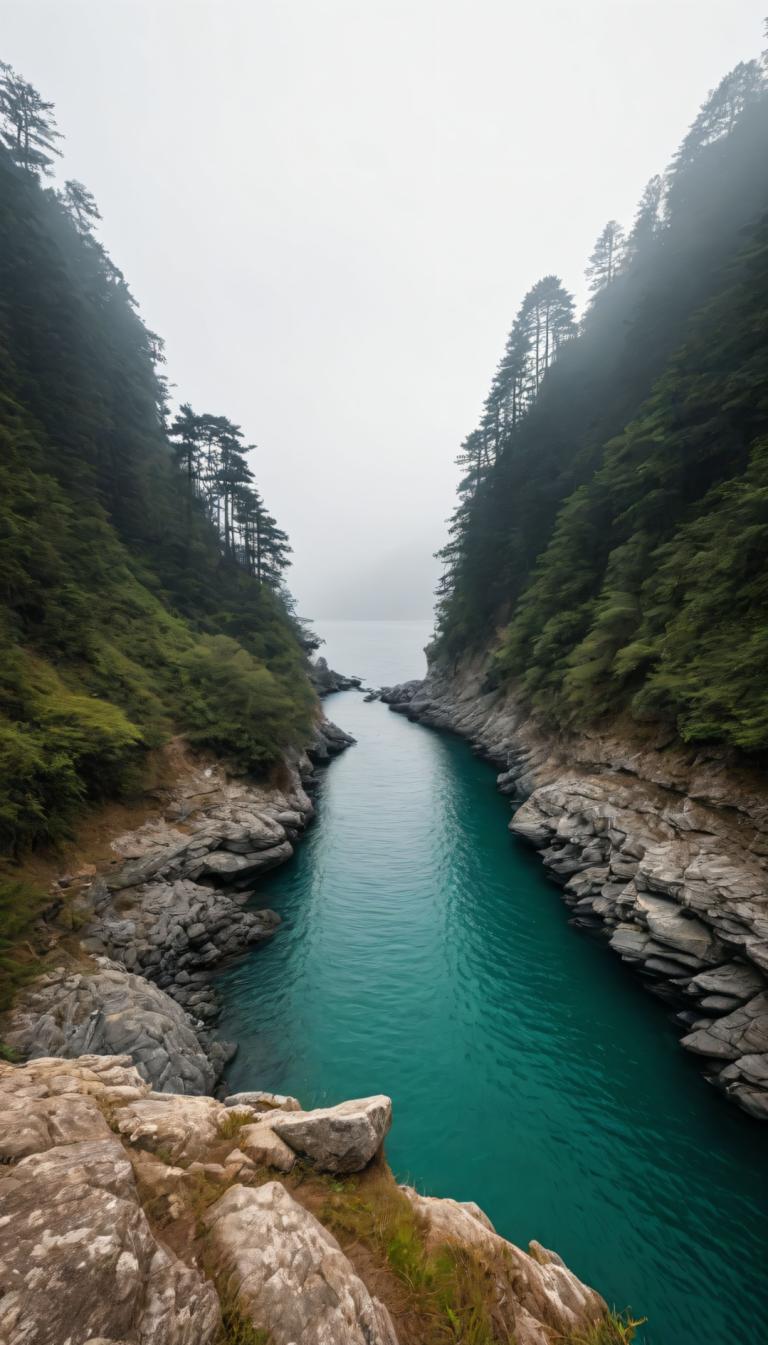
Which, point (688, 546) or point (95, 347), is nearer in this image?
point (688, 546)

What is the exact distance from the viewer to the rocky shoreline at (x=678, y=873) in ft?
33.8

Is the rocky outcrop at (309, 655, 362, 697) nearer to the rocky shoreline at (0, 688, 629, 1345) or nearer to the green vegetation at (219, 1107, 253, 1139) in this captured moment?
the green vegetation at (219, 1107, 253, 1139)

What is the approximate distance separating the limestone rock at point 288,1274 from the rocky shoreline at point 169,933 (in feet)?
21.8

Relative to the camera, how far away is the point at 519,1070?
1107 cm

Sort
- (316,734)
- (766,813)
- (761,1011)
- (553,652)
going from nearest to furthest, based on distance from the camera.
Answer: (761,1011), (766,813), (553,652), (316,734)

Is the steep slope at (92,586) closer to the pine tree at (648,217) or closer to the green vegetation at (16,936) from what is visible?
the green vegetation at (16,936)

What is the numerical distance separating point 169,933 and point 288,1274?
1199cm

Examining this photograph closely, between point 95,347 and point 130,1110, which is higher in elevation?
point 95,347

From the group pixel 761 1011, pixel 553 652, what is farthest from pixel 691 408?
pixel 761 1011

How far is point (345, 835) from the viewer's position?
24016mm

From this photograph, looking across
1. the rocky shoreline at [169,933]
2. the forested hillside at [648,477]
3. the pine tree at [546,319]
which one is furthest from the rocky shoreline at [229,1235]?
the pine tree at [546,319]

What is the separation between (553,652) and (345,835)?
1558 centimetres

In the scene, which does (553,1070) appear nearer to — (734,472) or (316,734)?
(734,472)

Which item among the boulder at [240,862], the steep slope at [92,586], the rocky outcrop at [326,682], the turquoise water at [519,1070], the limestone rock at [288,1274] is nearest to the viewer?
the limestone rock at [288,1274]
